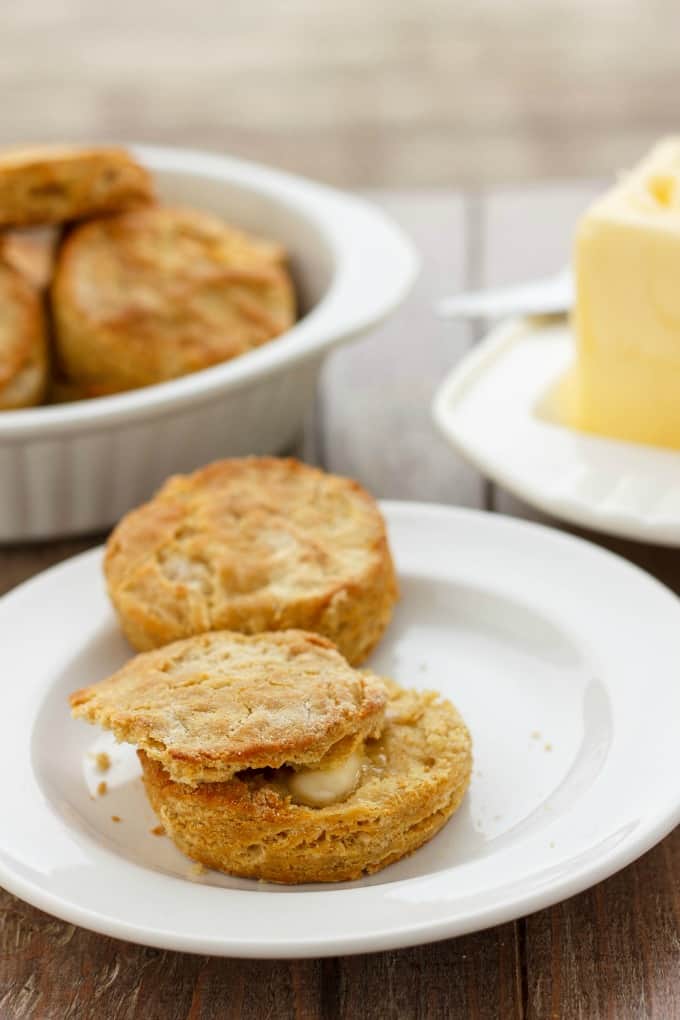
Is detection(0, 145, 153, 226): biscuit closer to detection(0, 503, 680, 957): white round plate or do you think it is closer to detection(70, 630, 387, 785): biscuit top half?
detection(0, 503, 680, 957): white round plate

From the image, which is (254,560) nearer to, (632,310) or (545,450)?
(545,450)

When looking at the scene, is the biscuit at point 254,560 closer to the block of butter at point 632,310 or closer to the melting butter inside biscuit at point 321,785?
the melting butter inside biscuit at point 321,785

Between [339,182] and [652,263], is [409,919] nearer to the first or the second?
[652,263]

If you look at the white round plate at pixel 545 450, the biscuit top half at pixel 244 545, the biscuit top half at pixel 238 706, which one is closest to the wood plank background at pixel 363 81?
the white round plate at pixel 545 450

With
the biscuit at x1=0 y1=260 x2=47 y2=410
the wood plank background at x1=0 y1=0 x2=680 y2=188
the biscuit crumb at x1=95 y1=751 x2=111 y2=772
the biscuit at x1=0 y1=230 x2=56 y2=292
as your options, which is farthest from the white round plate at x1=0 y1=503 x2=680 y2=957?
the wood plank background at x1=0 y1=0 x2=680 y2=188

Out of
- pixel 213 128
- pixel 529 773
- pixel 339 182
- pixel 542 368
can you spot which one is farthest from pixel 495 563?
pixel 213 128

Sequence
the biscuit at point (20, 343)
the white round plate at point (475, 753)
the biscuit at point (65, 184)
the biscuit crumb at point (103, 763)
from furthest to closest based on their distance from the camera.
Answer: the biscuit at point (65, 184) → the biscuit at point (20, 343) → the biscuit crumb at point (103, 763) → the white round plate at point (475, 753)
